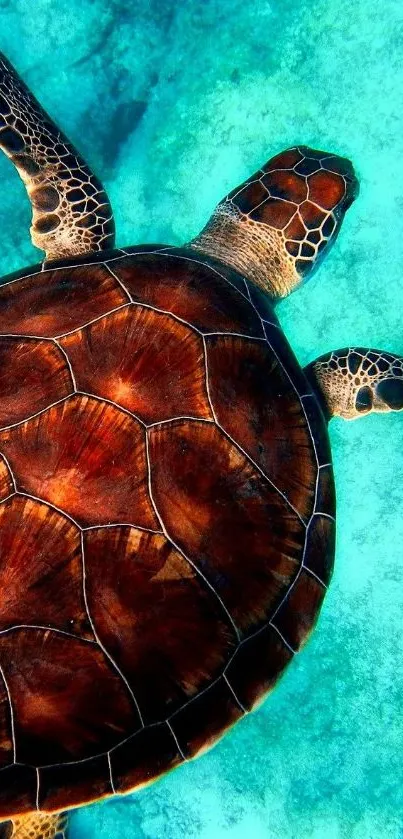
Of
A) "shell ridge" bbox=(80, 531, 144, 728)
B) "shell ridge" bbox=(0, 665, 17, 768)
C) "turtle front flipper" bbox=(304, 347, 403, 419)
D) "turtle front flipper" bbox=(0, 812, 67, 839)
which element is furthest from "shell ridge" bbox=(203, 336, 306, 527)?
"turtle front flipper" bbox=(0, 812, 67, 839)

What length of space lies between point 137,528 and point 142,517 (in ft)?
0.11

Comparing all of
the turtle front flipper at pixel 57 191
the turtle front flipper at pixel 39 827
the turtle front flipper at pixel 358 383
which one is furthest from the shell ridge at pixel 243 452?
the turtle front flipper at pixel 39 827

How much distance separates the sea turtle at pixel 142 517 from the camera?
63.5 inches

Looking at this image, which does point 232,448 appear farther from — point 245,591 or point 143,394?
point 245,591

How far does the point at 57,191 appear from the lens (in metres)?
2.70

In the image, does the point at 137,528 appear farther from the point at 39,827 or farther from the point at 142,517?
the point at 39,827

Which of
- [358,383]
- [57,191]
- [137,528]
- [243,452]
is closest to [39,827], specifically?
[137,528]

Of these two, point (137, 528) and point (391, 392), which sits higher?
point (137, 528)

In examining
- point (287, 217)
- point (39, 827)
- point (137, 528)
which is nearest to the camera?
point (137, 528)

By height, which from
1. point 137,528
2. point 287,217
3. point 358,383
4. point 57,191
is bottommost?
point 358,383

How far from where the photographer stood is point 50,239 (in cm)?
271

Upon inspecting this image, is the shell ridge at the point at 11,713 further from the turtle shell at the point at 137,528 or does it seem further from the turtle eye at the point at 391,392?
the turtle eye at the point at 391,392

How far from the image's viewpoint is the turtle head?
2658 millimetres

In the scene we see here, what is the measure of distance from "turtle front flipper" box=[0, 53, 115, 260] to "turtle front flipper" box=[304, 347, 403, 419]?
4.06 feet
